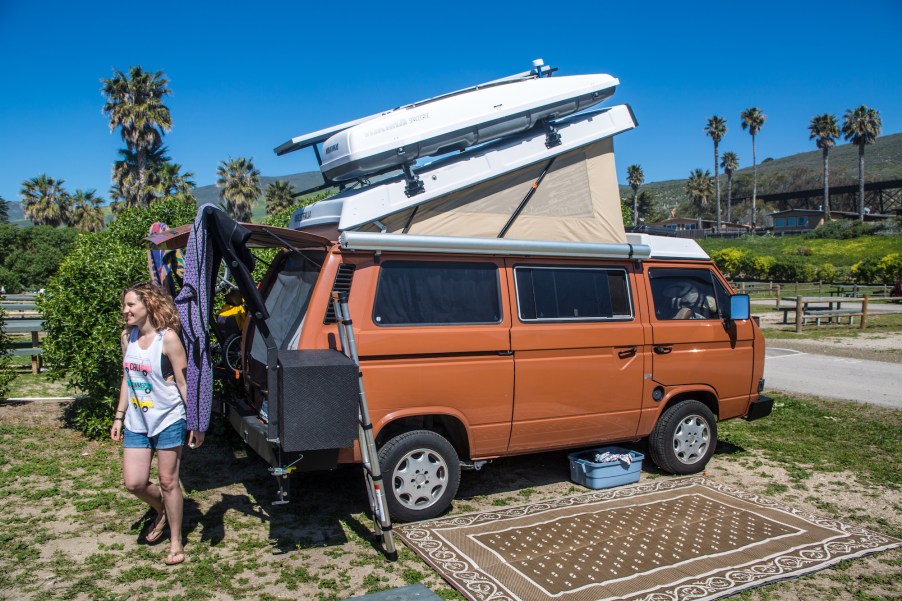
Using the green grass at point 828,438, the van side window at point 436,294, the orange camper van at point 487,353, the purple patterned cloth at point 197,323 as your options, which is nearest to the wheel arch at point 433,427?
the orange camper van at point 487,353

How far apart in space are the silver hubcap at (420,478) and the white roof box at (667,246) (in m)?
2.95

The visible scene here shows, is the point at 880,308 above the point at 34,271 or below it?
below

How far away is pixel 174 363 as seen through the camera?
464 cm

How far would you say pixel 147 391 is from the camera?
4.59 meters

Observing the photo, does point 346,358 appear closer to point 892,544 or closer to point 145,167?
point 892,544

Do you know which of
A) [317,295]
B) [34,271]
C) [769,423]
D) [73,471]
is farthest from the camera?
[34,271]

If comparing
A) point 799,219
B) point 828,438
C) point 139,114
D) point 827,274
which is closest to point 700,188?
point 799,219

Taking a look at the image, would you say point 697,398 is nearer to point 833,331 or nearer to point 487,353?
point 487,353

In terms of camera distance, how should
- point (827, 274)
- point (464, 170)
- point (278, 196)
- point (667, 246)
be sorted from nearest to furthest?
1. point (464, 170)
2. point (667, 246)
3. point (827, 274)
4. point (278, 196)

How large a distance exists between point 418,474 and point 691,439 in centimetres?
304

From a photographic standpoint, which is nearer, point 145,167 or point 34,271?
point 145,167

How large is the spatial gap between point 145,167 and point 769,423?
142 ft

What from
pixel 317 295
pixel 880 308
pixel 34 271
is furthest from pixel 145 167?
pixel 317 295

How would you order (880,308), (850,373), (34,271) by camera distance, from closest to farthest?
(850,373) < (880,308) < (34,271)
